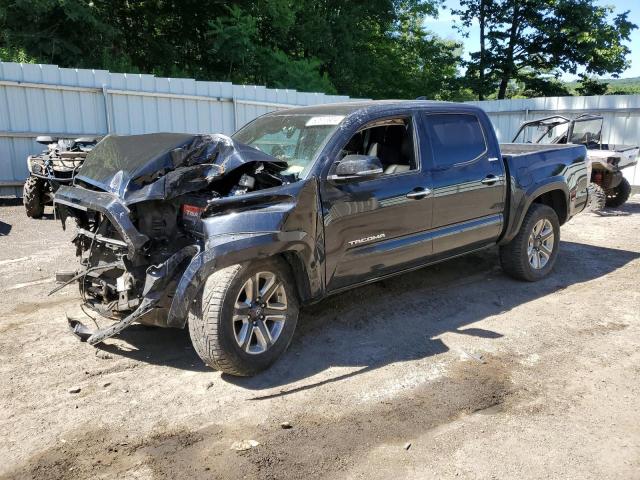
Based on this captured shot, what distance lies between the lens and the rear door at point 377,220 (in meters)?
4.30

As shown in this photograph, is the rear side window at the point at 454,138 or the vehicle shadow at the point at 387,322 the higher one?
the rear side window at the point at 454,138

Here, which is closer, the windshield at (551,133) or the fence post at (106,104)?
the windshield at (551,133)

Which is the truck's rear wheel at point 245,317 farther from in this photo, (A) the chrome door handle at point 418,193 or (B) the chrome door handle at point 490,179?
(B) the chrome door handle at point 490,179

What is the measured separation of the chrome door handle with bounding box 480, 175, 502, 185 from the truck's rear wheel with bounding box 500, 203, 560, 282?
2.39 feet

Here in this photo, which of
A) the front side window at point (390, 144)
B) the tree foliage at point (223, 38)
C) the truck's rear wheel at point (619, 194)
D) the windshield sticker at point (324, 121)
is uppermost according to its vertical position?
the tree foliage at point (223, 38)

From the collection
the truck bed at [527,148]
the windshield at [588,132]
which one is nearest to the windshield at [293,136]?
the truck bed at [527,148]

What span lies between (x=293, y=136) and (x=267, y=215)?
3.98 ft

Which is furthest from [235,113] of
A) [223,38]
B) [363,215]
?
[363,215]

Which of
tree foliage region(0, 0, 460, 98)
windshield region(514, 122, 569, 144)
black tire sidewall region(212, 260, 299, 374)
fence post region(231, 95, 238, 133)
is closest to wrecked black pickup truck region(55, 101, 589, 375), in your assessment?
black tire sidewall region(212, 260, 299, 374)

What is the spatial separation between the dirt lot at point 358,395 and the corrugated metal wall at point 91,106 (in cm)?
606

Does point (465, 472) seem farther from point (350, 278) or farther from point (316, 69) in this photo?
point (316, 69)

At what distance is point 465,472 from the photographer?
9.58 feet

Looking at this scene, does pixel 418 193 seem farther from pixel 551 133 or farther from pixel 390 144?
pixel 551 133

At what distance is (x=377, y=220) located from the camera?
15.0 ft
